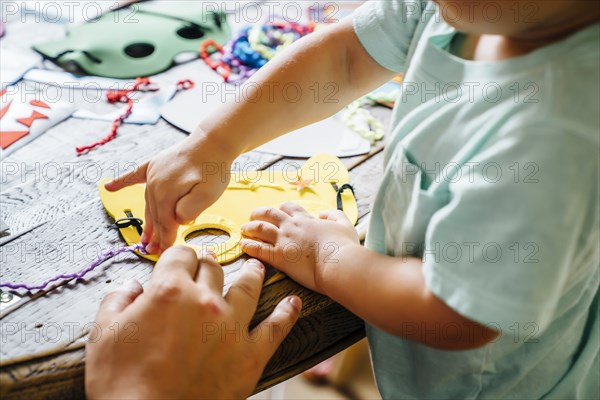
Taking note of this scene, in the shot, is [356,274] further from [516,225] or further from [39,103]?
[39,103]

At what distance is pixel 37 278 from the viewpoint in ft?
1.84

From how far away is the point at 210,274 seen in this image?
56cm

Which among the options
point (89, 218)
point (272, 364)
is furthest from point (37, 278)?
point (272, 364)

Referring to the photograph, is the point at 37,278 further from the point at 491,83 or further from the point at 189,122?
the point at 491,83

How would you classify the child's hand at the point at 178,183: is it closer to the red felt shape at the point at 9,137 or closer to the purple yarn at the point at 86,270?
the purple yarn at the point at 86,270

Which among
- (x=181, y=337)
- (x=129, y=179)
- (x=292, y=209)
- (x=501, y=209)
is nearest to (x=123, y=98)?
(x=129, y=179)

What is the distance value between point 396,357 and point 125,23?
624 millimetres

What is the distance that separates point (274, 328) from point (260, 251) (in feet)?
0.28

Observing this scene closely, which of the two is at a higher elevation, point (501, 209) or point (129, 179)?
point (501, 209)

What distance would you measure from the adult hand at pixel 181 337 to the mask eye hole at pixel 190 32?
493mm

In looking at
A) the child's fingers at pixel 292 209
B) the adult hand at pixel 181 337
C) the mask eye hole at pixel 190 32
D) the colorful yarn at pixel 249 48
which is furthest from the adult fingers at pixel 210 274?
the mask eye hole at pixel 190 32

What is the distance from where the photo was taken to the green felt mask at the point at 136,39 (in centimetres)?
87

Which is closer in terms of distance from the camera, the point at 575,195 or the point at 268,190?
the point at 575,195

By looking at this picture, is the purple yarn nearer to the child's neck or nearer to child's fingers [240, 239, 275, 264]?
child's fingers [240, 239, 275, 264]
